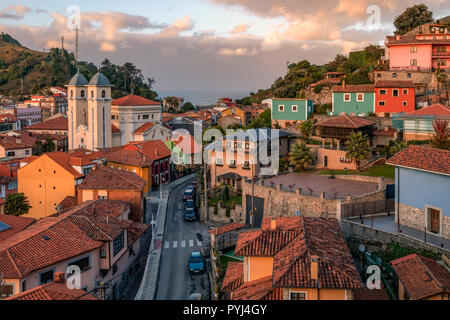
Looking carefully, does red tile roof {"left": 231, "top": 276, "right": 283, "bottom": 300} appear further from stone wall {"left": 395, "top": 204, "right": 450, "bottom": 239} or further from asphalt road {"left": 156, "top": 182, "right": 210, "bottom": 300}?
stone wall {"left": 395, "top": 204, "right": 450, "bottom": 239}

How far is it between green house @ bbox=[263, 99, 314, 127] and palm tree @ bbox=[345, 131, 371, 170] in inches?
491

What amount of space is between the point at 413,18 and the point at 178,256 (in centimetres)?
5209

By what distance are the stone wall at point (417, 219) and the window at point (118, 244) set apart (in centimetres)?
1499

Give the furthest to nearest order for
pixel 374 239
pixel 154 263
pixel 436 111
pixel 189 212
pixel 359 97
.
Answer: pixel 359 97 < pixel 189 212 < pixel 436 111 < pixel 154 263 < pixel 374 239

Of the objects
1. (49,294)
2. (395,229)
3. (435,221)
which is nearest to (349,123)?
(395,229)

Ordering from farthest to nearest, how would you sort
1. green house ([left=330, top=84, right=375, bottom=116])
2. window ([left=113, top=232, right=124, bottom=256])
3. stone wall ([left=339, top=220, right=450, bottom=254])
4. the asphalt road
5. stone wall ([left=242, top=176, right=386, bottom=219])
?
green house ([left=330, top=84, right=375, bottom=116])
stone wall ([left=242, top=176, right=386, bottom=219])
window ([left=113, top=232, right=124, bottom=256])
the asphalt road
stone wall ([left=339, top=220, right=450, bottom=254])

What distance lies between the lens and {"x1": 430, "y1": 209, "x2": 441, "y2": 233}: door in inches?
828

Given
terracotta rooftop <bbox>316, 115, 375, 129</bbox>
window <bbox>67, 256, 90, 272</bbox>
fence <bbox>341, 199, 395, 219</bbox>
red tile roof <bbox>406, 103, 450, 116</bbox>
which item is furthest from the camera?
terracotta rooftop <bbox>316, 115, 375, 129</bbox>

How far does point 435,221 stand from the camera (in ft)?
69.5

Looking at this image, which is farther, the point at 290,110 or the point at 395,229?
the point at 290,110

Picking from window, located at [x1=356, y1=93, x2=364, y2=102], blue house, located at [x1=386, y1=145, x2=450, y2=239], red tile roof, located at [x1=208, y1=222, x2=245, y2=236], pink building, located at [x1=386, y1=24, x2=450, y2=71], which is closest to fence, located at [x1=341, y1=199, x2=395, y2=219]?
blue house, located at [x1=386, y1=145, x2=450, y2=239]

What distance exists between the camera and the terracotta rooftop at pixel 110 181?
33.7 metres

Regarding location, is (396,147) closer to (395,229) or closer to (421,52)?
(395,229)
